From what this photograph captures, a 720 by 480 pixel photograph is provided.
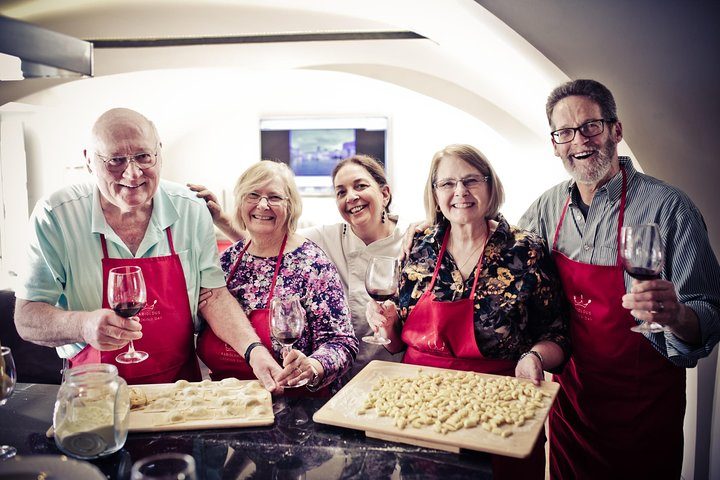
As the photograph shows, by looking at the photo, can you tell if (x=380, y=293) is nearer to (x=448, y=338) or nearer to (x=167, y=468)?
(x=448, y=338)

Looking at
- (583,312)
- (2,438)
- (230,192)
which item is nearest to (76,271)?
(2,438)

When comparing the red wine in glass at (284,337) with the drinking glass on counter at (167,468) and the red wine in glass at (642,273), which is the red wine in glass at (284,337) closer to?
the drinking glass on counter at (167,468)

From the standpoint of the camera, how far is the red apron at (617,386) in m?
1.79

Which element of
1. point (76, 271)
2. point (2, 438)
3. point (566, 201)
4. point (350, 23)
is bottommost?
point (2, 438)

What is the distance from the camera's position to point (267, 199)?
81.8 inches

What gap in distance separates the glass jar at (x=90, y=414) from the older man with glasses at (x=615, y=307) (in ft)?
4.84

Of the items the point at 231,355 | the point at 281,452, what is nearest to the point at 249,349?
the point at 231,355

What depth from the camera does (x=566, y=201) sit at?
2.07 m

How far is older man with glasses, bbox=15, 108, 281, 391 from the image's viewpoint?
5.38 ft

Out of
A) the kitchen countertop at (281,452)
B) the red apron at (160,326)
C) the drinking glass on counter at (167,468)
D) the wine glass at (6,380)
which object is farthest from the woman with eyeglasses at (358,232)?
the drinking glass on counter at (167,468)

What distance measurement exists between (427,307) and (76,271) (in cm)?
116

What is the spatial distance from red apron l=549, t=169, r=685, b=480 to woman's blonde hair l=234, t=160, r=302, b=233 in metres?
1.04

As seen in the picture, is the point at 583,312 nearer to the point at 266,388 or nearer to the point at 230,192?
the point at 266,388

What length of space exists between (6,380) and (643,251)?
158cm
